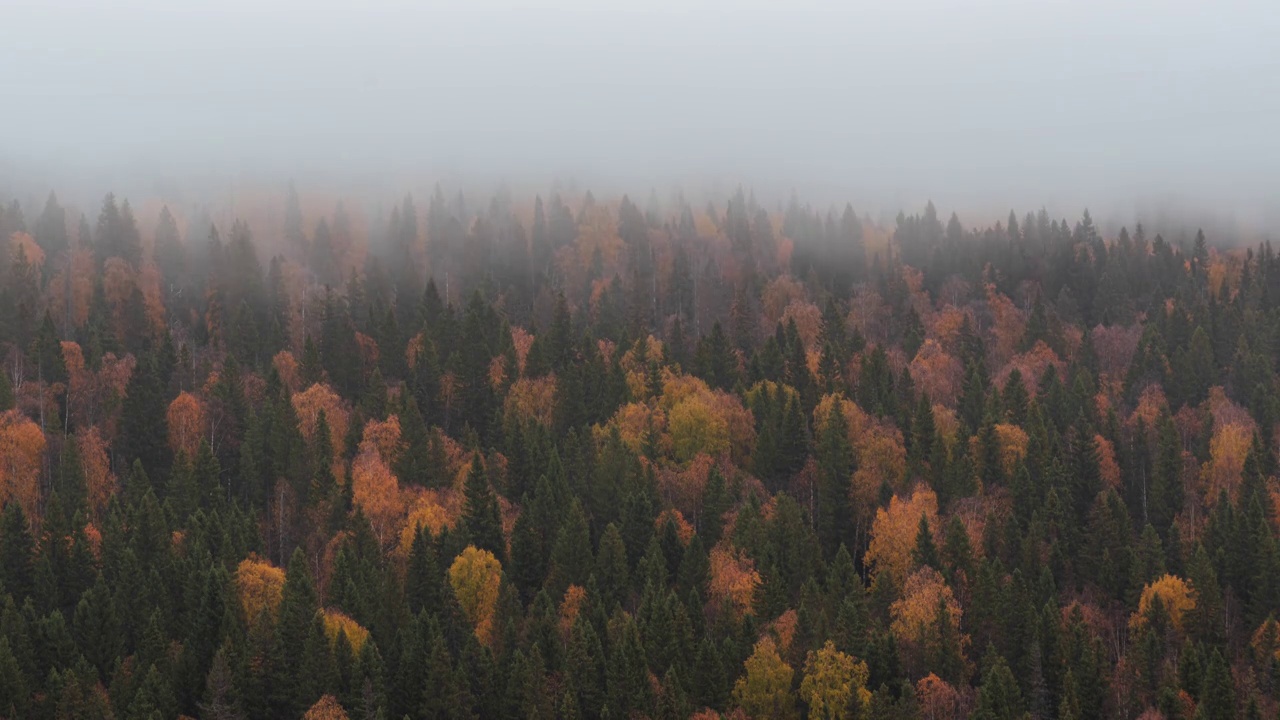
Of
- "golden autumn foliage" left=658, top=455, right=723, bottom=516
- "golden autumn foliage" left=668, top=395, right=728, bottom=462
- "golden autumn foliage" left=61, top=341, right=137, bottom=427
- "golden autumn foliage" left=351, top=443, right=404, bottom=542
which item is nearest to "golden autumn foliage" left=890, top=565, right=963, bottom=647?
"golden autumn foliage" left=658, top=455, right=723, bottom=516

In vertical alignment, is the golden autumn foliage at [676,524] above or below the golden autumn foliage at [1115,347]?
below

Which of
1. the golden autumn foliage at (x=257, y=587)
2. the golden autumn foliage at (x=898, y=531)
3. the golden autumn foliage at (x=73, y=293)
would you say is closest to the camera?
the golden autumn foliage at (x=257, y=587)

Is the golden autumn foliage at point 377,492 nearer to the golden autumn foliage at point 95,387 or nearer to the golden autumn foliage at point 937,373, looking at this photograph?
the golden autumn foliage at point 95,387

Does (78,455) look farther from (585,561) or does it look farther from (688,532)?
(688,532)

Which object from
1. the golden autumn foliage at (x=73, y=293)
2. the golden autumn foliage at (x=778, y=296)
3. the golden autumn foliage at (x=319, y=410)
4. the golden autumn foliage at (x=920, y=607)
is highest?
the golden autumn foliage at (x=73, y=293)

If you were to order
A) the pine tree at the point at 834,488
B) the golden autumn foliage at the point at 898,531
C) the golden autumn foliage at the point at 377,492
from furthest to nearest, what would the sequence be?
the pine tree at the point at 834,488 < the golden autumn foliage at the point at 377,492 < the golden autumn foliage at the point at 898,531

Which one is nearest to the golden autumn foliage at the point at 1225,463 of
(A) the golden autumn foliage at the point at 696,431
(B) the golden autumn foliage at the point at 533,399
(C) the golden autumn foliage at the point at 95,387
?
(A) the golden autumn foliage at the point at 696,431

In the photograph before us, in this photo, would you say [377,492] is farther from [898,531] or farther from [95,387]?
[898,531]

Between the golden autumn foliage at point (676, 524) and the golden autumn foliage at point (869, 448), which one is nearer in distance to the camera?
the golden autumn foliage at point (676, 524)

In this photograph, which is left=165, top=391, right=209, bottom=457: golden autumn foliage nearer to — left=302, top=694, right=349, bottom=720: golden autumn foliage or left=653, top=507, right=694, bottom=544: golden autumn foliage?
left=302, top=694, right=349, bottom=720: golden autumn foliage
